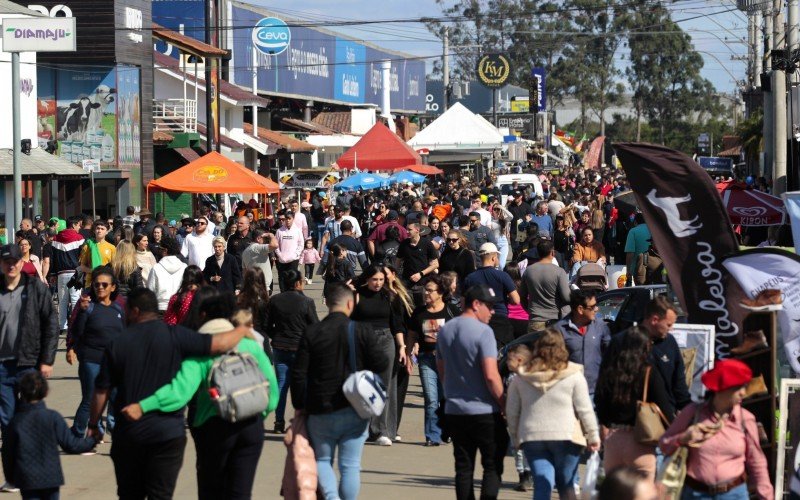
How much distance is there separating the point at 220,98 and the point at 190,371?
3634cm

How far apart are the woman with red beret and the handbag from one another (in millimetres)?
563

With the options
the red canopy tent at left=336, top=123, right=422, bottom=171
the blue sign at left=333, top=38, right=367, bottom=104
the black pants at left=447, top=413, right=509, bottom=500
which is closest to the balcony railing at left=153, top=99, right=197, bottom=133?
the red canopy tent at left=336, top=123, right=422, bottom=171

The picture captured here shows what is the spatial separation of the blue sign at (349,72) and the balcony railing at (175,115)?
25994 millimetres

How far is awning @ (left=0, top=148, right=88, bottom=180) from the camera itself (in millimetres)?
27156

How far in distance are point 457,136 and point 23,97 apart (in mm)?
16739

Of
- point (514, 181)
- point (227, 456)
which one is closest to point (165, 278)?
point (227, 456)

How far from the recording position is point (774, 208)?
1614cm

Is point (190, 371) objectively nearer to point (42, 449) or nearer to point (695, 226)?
point (42, 449)

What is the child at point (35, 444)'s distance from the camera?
721 centimetres

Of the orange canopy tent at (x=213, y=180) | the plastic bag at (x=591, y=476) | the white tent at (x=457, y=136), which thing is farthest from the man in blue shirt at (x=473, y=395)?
the white tent at (x=457, y=136)

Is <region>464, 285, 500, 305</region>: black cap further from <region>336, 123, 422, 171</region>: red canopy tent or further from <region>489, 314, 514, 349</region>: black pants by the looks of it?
<region>336, 123, 422, 171</region>: red canopy tent

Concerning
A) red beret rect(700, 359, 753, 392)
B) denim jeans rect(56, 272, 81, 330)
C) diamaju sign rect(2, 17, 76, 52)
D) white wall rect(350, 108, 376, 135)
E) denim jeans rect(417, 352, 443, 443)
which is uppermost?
white wall rect(350, 108, 376, 135)

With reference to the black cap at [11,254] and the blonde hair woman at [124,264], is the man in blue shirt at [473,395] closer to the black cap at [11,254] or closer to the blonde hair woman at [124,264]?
the black cap at [11,254]

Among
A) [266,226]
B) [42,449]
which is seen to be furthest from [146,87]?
[42,449]
